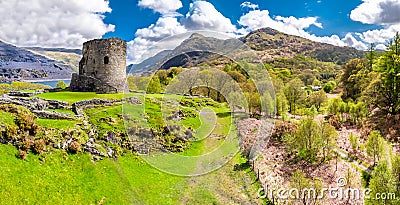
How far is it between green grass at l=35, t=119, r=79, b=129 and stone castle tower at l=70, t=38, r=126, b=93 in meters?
16.2

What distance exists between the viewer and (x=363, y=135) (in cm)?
4134

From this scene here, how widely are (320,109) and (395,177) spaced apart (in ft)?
167

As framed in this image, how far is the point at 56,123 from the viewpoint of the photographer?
24922mm

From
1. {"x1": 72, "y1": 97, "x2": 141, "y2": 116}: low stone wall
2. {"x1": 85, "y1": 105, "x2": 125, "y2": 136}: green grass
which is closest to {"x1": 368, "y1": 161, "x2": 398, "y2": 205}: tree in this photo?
{"x1": 85, "y1": 105, "x2": 125, "y2": 136}: green grass

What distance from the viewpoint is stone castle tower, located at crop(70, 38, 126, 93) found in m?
41.7

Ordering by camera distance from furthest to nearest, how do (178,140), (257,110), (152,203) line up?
(257,110) < (178,140) < (152,203)

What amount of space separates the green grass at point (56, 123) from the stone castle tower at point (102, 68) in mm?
16229

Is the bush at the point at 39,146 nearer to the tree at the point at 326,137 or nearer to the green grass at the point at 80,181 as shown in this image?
the green grass at the point at 80,181

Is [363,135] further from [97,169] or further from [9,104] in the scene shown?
[9,104]

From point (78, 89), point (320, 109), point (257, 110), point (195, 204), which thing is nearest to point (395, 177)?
point (195, 204)

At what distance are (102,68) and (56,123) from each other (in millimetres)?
18281

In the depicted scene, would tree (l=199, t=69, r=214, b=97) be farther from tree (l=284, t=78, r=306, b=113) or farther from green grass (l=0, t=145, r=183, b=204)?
green grass (l=0, t=145, r=183, b=204)

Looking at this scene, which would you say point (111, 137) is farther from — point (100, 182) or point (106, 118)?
point (100, 182)

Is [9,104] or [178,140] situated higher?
[9,104]
